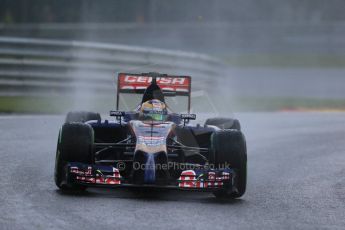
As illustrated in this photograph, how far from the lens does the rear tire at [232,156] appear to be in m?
9.34

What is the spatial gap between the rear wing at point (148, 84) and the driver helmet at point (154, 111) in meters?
1.25

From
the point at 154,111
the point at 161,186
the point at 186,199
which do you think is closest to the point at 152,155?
the point at 161,186

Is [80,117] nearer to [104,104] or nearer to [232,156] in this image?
[232,156]

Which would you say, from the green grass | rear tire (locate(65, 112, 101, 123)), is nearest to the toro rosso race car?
rear tire (locate(65, 112, 101, 123))

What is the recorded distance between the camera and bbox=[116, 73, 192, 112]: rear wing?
11.6 meters

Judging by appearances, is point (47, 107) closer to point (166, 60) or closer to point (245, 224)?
point (166, 60)

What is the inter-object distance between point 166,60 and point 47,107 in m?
3.48

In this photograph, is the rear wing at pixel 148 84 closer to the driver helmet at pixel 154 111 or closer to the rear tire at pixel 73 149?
the driver helmet at pixel 154 111

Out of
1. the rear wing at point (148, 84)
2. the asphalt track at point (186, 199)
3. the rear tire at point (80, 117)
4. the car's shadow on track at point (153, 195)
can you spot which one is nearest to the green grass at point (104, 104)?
the asphalt track at point (186, 199)

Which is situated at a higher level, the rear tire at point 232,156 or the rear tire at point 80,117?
the rear tire at point 80,117

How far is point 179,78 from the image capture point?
11.6m

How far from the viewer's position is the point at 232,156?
371 inches

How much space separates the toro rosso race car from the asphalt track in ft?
0.50

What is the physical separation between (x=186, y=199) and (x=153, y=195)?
0.32m
